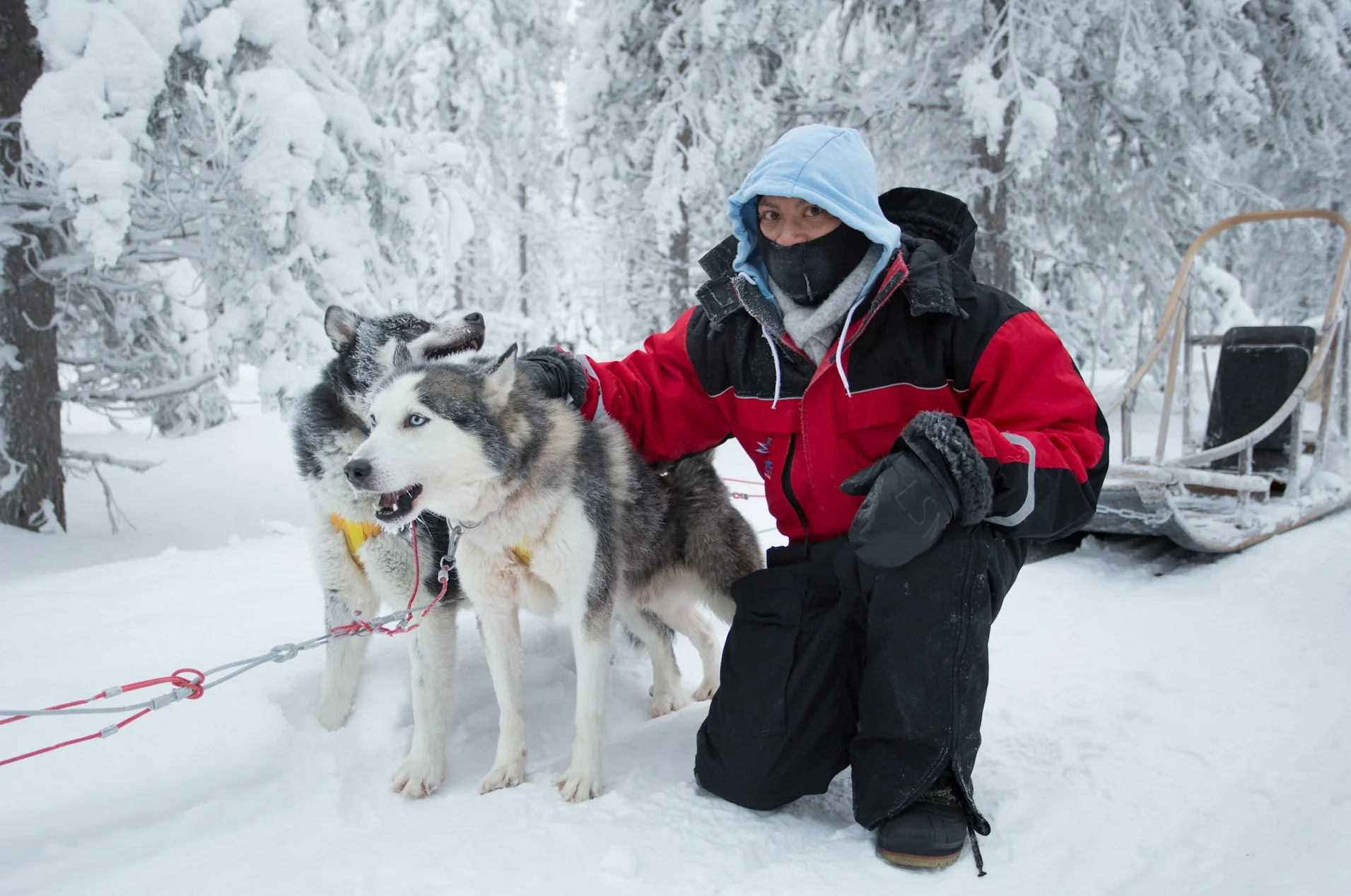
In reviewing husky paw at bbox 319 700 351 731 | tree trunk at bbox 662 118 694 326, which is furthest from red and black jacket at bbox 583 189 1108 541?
tree trunk at bbox 662 118 694 326

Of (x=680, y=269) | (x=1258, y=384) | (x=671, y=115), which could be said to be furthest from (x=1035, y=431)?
(x=680, y=269)

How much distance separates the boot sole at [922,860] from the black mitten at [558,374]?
1.61 metres

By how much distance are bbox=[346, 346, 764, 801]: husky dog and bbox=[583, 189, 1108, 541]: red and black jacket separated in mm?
270

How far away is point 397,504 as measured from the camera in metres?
2.09

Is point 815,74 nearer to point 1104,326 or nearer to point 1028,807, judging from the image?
point 1104,326

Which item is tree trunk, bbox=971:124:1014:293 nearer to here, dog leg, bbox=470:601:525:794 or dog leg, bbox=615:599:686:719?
dog leg, bbox=615:599:686:719

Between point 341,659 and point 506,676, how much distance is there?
2.21 ft

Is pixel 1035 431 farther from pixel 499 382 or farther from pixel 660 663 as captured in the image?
pixel 660 663

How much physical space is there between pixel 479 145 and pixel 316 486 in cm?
1522

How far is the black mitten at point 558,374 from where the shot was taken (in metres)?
2.58

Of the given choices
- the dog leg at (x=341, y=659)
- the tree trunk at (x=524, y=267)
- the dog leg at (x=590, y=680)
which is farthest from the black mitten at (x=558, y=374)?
the tree trunk at (x=524, y=267)

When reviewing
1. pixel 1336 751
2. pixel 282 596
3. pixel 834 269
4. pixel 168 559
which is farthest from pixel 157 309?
pixel 1336 751

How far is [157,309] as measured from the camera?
878 cm

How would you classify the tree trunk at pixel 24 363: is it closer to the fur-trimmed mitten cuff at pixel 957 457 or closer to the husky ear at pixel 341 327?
the husky ear at pixel 341 327
